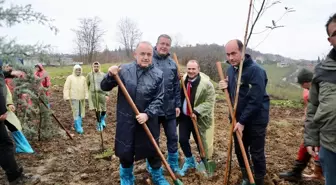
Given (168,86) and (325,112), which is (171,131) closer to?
(168,86)

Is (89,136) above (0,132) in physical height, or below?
below

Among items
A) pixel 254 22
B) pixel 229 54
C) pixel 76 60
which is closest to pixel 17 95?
pixel 229 54

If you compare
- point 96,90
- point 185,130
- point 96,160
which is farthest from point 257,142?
point 96,90

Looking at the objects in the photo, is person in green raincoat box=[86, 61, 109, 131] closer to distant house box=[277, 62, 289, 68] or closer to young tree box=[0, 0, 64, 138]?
young tree box=[0, 0, 64, 138]

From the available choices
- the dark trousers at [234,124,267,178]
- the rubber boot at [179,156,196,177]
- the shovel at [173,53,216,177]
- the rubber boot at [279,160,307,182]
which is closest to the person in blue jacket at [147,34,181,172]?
the shovel at [173,53,216,177]

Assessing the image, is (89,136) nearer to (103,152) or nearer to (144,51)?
(103,152)

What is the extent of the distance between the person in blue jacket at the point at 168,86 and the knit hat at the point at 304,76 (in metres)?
1.74

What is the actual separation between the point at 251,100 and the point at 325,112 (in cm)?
97

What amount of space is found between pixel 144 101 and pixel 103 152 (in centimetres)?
257

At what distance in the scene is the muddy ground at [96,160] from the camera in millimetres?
4117

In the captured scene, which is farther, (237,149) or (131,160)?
(237,149)

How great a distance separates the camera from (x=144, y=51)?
127 inches

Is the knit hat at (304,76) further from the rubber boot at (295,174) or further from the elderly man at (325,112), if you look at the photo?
the elderly man at (325,112)

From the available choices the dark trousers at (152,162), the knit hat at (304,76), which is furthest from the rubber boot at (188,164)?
the knit hat at (304,76)
